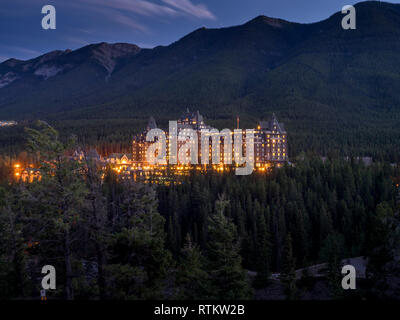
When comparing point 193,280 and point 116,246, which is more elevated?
point 116,246

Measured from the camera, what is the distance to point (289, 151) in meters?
135

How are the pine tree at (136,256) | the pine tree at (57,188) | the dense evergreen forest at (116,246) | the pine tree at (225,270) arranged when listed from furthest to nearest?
the pine tree at (225,270), the pine tree at (136,256), the dense evergreen forest at (116,246), the pine tree at (57,188)

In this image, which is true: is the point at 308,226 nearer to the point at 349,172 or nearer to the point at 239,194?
the point at 239,194

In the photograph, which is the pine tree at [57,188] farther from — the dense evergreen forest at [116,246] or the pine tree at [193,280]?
the pine tree at [193,280]

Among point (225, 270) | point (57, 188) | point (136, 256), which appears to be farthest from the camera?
point (136, 256)

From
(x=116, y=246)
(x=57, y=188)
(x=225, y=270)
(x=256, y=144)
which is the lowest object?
(x=225, y=270)

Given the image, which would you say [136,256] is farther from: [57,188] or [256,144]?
[256,144]

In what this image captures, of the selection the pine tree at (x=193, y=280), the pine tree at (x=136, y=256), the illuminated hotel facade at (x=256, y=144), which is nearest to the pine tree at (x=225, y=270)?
the pine tree at (x=193, y=280)

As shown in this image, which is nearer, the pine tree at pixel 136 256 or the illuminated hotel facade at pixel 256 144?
the pine tree at pixel 136 256

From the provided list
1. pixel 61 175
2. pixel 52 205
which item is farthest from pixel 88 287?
pixel 61 175

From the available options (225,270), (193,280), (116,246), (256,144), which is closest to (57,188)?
(116,246)

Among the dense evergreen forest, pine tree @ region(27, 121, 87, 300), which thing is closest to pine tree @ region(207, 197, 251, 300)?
the dense evergreen forest

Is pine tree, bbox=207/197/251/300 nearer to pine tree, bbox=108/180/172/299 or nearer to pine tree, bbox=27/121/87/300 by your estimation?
pine tree, bbox=108/180/172/299
